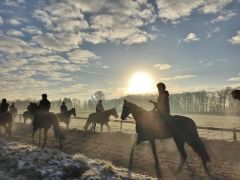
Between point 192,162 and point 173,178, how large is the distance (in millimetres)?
3134

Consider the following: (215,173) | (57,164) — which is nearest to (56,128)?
(57,164)

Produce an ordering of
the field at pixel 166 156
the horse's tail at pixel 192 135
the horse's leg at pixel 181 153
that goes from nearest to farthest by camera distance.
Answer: the horse's tail at pixel 192 135, the horse's leg at pixel 181 153, the field at pixel 166 156

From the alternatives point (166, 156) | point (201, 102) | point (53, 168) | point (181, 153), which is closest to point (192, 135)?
point (181, 153)

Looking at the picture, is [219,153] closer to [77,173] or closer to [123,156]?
[123,156]

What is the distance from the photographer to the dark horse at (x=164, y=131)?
35.9 ft

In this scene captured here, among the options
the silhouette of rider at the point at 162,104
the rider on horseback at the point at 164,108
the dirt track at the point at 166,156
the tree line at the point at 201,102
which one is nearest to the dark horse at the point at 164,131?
the rider on horseback at the point at 164,108

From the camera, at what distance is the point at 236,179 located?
34.0 feet

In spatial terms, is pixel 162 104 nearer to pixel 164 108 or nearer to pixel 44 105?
pixel 164 108

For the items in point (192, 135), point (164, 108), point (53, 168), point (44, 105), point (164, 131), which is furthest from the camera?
point (44, 105)

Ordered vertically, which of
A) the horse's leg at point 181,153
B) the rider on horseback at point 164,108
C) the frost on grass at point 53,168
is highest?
the rider on horseback at point 164,108

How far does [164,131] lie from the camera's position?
12.0 m

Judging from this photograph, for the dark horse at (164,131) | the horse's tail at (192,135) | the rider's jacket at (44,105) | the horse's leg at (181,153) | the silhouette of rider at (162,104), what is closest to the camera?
the horse's tail at (192,135)

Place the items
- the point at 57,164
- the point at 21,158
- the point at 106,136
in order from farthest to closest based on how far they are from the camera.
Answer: the point at 106,136 → the point at 21,158 → the point at 57,164

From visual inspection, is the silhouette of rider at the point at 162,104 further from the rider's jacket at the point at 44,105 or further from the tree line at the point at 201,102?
the tree line at the point at 201,102
